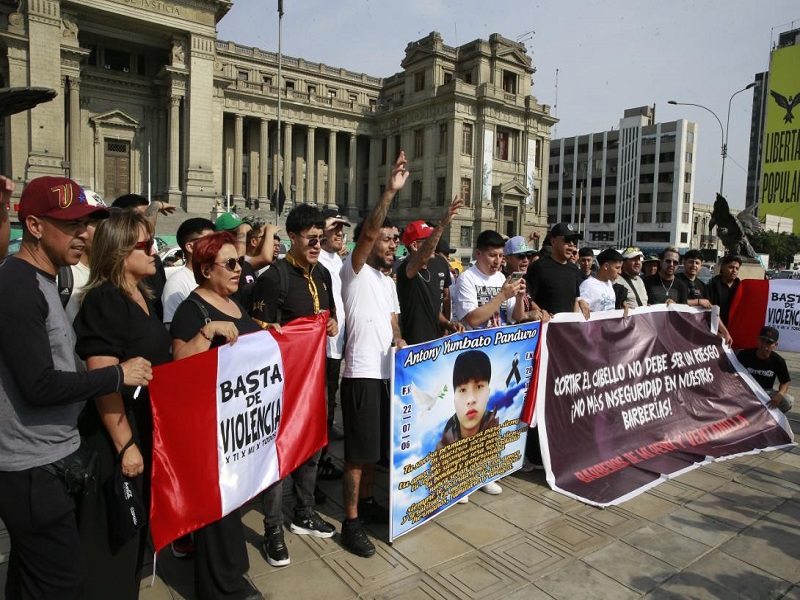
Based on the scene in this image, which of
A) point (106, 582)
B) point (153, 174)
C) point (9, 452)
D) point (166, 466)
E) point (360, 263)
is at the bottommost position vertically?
point (106, 582)

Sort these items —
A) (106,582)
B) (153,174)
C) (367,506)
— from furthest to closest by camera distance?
(153,174)
(367,506)
(106,582)

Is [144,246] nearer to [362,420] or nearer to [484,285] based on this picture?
[362,420]

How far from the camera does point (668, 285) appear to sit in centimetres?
635

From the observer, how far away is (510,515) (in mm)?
3926

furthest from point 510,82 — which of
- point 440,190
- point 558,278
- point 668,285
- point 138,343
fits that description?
point 138,343

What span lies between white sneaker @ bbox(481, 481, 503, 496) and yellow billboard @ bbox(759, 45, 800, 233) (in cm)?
2549

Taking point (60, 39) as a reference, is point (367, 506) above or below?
below

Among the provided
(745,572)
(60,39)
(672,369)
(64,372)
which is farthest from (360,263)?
(60,39)

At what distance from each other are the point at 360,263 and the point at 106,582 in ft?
7.02

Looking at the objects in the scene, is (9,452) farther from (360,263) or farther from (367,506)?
(367,506)

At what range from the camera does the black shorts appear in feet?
11.4

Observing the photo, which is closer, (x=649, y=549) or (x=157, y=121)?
(x=649, y=549)

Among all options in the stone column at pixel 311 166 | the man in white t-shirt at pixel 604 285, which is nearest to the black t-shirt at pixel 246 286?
the man in white t-shirt at pixel 604 285

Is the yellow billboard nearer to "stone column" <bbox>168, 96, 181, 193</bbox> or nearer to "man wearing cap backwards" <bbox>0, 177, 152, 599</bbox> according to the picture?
"man wearing cap backwards" <bbox>0, 177, 152, 599</bbox>
